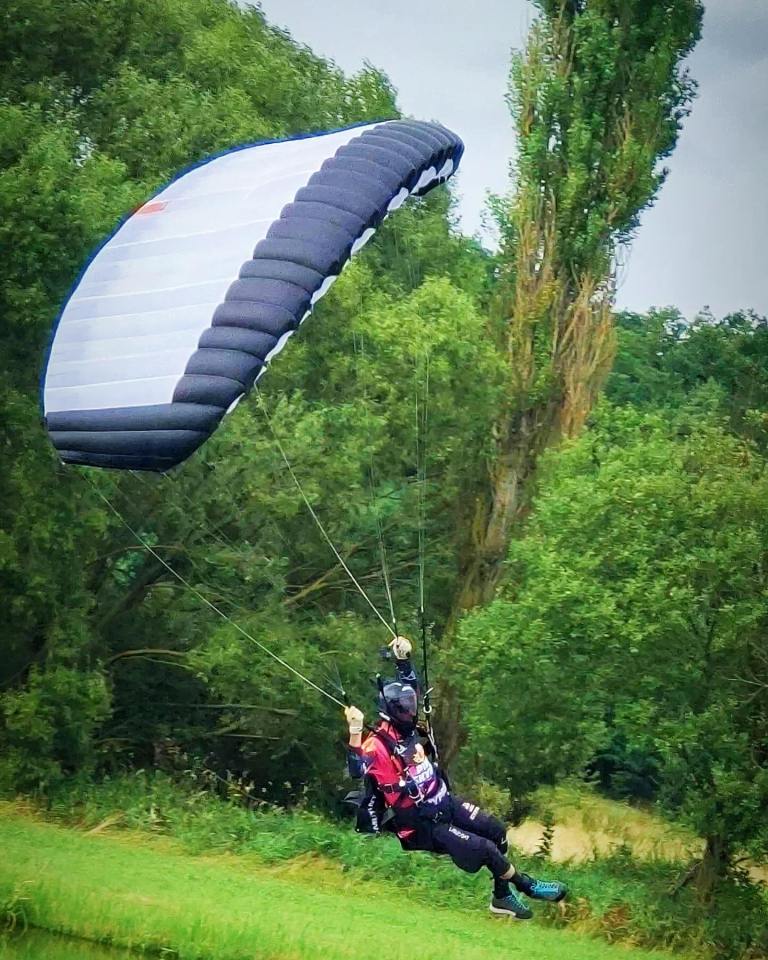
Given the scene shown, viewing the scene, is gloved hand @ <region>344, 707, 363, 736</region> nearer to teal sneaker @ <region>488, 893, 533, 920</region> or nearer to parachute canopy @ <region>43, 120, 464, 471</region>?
teal sneaker @ <region>488, 893, 533, 920</region>

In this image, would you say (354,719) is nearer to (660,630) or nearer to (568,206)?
(660,630)

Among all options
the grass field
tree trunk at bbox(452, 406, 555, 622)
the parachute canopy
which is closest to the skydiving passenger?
the parachute canopy

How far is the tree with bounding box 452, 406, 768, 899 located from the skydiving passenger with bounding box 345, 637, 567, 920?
5.35 metres

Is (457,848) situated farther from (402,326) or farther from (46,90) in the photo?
(46,90)

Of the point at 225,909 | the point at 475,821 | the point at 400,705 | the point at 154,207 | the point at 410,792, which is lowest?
the point at 225,909

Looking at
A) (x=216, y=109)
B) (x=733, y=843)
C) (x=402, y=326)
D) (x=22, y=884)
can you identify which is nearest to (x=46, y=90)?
(x=216, y=109)

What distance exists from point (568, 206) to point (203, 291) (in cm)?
1084

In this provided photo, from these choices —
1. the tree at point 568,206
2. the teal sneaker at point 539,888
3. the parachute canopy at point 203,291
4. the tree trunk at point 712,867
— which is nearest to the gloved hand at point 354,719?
the teal sneaker at point 539,888

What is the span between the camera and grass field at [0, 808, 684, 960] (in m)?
11.4

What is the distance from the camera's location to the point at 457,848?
904 cm

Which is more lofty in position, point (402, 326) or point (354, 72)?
point (354, 72)

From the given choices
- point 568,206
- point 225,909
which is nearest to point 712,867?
point 225,909

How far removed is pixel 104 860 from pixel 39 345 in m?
5.49

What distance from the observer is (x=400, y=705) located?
8.98m
